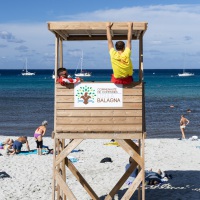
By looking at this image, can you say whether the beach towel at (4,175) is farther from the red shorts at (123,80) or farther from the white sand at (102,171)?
the red shorts at (123,80)

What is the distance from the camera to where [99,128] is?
10.4 metres

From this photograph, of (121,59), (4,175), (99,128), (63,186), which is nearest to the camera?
(121,59)

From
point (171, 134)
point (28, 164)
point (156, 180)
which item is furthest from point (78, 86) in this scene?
point (171, 134)

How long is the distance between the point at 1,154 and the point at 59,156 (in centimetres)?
1056

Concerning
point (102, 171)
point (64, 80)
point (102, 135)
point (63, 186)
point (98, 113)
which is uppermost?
point (64, 80)

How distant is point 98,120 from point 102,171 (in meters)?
7.12

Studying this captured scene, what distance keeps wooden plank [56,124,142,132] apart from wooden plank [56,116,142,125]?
6 centimetres

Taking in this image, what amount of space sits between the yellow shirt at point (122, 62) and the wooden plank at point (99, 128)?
1.08 m

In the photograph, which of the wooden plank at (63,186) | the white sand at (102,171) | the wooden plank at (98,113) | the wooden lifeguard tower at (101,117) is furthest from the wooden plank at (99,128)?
the white sand at (102,171)

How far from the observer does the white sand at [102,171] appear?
1413cm

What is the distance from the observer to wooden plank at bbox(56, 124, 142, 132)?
33.9ft

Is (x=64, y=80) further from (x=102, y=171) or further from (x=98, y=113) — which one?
(x=102, y=171)

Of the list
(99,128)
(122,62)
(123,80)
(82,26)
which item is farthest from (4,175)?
(122,62)

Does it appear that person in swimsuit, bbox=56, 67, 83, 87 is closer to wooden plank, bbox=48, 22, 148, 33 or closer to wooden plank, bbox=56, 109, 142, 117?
wooden plank, bbox=56, 109, 142, 117
